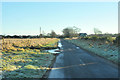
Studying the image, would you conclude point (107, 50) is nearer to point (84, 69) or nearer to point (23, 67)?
point (84, 69)

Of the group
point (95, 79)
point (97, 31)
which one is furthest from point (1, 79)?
point (97, 31)

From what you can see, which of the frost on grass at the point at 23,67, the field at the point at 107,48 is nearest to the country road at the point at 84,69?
the frost on grass at the point at 23,67

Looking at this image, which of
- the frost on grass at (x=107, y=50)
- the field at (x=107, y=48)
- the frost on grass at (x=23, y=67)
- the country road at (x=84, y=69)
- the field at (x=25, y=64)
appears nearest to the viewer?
the country road at (x=84, y=69)

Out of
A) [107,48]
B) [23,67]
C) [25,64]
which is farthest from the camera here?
[107,48]

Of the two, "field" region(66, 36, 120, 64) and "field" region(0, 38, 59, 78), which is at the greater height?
"field" region(66, 36, 120, 64)

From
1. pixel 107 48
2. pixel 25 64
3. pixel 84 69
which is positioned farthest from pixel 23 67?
pixel 107 48

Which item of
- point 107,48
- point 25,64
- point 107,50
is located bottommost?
point 25,64

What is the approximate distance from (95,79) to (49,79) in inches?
102

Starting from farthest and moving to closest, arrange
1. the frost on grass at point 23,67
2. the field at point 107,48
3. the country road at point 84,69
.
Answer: the field at point 107,48, the frost on grass at point 23,67, the country road at point 84,69

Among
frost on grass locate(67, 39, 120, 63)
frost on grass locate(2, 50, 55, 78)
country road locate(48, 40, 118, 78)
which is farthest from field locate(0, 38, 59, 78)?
frost on grass locate(67, 39, 120, 63)

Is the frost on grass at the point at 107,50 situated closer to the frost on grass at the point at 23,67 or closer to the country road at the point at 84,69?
the country road at the point at 84,69

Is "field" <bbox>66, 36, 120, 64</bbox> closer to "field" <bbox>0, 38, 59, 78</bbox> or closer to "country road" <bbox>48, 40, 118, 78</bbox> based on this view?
"country road" <bbox>48, 40, 118, 78</bbox>

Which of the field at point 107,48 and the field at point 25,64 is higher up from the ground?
the field at point 107,48

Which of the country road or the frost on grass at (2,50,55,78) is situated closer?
the country road
